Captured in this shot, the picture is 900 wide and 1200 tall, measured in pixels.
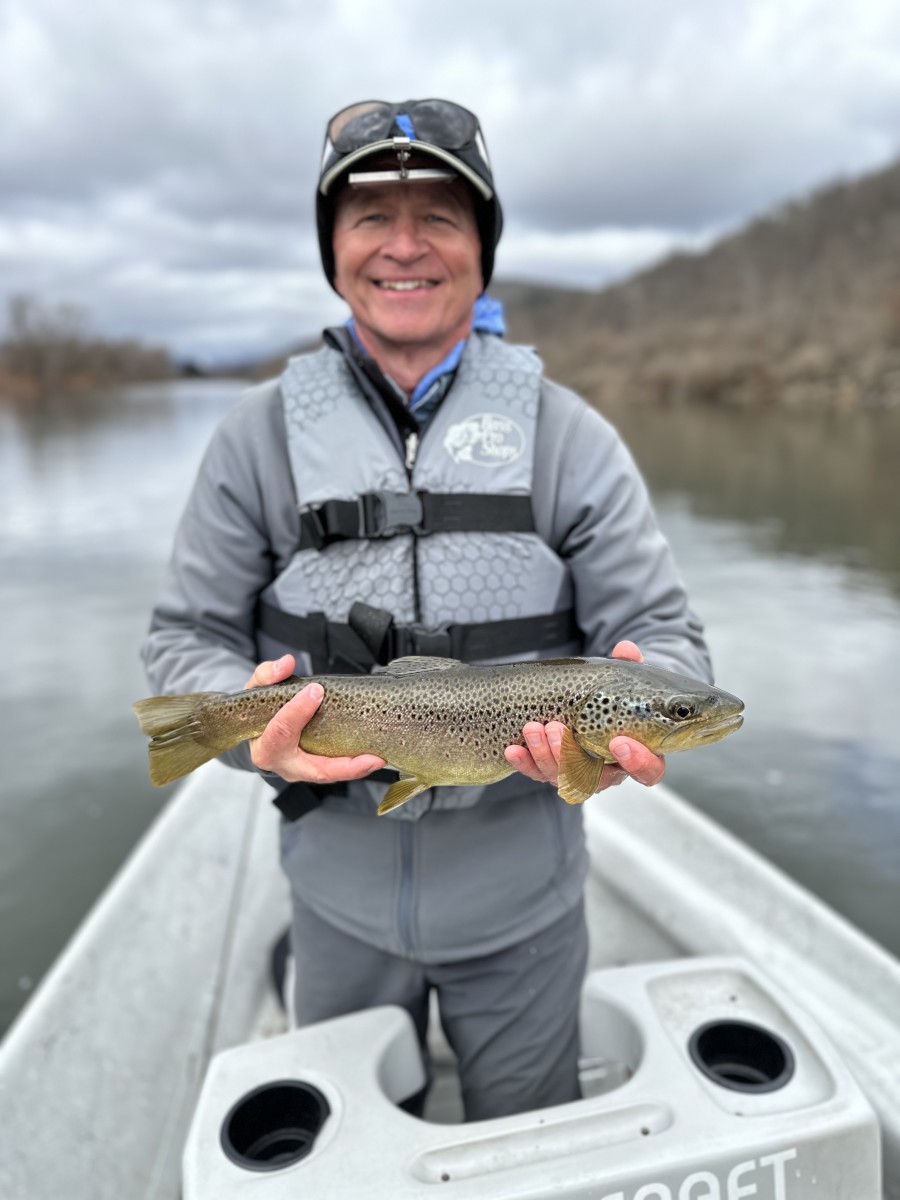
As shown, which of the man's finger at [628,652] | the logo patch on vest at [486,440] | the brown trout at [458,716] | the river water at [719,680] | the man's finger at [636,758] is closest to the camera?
the man's finger at [636,758]

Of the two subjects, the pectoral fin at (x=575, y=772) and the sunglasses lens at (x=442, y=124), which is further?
the sunglasses lens at (x=442, y=124)

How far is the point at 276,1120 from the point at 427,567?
6.02 ft

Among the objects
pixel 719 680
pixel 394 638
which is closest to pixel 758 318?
pixel 719 680

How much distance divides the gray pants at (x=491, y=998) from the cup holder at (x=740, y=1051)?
0.45 m

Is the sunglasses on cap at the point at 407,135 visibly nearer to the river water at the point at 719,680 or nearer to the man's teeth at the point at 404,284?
the man's teeth at the point at 404,284

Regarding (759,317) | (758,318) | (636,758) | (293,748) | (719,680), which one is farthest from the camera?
(759,317)

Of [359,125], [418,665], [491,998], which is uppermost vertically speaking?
[359,125]

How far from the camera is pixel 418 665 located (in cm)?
263

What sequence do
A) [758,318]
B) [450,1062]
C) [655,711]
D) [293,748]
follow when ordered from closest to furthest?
[655,711] < [293,748] < [450,1062] < [758,318]

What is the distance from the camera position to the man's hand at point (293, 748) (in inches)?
97.0

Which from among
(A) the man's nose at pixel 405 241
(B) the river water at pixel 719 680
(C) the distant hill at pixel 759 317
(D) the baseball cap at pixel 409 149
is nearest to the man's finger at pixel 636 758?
(A) the man's nose at pixel 405 241

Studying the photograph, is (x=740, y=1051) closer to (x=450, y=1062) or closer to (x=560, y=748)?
(x=560, y=748)

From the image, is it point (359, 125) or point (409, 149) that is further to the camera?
point (359, 125)

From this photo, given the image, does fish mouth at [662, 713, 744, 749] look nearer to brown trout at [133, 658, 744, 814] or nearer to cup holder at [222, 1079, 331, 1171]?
brown trout at [133, 658, 744, 814]
